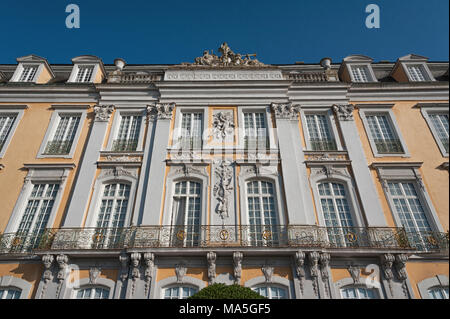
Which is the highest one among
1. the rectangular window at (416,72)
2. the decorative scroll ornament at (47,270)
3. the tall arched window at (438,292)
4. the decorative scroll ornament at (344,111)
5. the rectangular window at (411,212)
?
the rectangular window at (416,72)

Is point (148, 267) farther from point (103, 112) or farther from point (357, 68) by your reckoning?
point (357, 68)

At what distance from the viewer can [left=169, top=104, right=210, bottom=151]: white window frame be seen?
13.1 metres

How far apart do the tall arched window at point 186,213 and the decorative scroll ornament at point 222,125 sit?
8.49 feet

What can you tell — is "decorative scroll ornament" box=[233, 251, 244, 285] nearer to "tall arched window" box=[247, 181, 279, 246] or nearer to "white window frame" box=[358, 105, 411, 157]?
"tall arched window" box=[247, 181, 279, 246]

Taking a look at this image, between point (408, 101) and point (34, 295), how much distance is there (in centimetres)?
1736

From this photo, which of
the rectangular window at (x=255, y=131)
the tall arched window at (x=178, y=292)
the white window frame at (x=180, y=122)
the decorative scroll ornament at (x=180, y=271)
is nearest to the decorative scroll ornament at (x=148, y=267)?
the tall arched window at (x=178, y=292)

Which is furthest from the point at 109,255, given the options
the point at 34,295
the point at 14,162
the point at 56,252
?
the point at 14,162

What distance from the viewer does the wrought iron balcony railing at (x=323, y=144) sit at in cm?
1298

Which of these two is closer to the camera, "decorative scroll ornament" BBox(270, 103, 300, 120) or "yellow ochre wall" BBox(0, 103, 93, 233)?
"yellow ochre wall" BBox(0, 103, 93, 233)

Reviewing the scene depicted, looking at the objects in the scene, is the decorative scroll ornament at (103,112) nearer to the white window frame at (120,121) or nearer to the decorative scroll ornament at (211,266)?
the white window frame at (120,121)

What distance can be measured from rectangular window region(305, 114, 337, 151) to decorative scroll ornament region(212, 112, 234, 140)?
3.66 metres

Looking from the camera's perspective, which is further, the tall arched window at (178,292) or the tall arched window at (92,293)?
the tall arched window at (92,293)

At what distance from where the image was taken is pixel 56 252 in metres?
9.64

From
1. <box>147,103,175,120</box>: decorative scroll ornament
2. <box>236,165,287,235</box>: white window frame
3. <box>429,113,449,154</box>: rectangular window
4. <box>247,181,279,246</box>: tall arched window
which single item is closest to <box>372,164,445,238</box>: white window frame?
<box>429,113,449,154</box>: rectangular window
